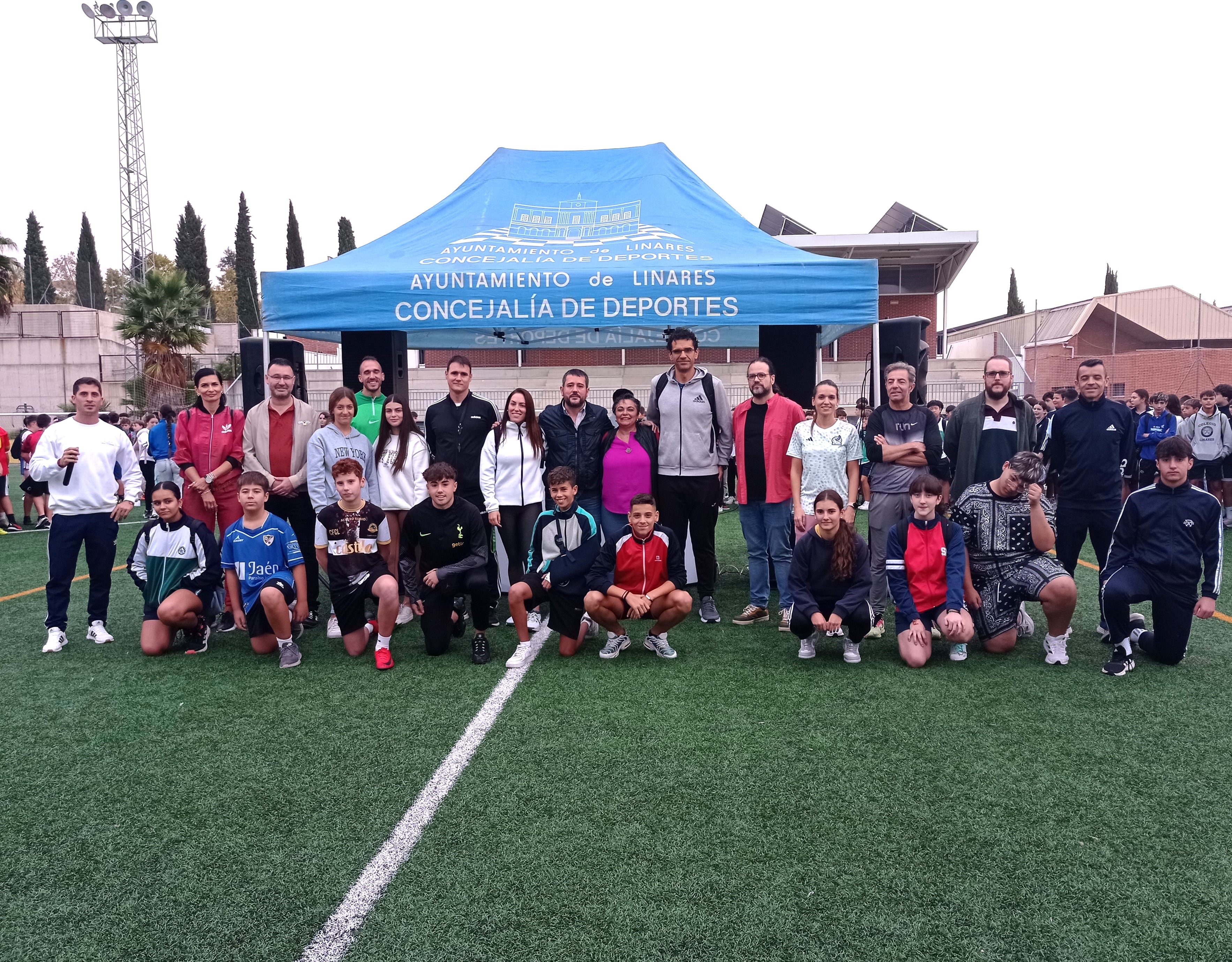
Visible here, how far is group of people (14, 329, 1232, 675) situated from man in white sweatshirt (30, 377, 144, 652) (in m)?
0.02

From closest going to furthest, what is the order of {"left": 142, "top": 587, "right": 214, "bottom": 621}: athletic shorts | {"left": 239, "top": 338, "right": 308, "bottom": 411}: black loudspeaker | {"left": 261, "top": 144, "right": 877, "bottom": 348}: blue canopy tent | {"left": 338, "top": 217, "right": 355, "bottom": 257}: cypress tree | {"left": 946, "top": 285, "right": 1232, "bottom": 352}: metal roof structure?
{"left": 142, "top": 587, "right": 214, "bottom": 621}: athletic shorts → {"left": 261, "top": 144, "right": 877, "bottom": 348}: blue canopy tent → {"left": 239, "top": 338, "right": 308, "bottom": 411}: black loudspeaker → {"left": 946, "top": 285, "right": 1232, "bottom": 352}: metal roof structure → {"left": 338, "top": 217, "right": 355, "bottom": 257}: cypress tree

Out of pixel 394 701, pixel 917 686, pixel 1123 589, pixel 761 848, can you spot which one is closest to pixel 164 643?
pixel 394 701

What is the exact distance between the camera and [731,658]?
5.00m

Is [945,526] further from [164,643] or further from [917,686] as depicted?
[164,643]

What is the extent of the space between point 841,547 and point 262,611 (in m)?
3.57

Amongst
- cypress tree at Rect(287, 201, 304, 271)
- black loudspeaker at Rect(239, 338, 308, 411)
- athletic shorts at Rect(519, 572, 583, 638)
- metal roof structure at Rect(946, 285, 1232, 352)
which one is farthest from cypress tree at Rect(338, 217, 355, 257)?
athletic shorts at Rect(519, 572, 583, 638)

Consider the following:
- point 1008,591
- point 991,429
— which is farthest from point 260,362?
point 1008,591

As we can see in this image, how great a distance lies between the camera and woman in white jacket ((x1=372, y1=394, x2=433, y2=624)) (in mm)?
5645

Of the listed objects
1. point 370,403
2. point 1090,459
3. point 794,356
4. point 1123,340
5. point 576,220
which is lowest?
point 1090,459

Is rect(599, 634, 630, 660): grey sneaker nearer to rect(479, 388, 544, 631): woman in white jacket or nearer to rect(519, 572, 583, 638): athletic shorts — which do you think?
rect(519, 572, 583, 638): athletic shorts

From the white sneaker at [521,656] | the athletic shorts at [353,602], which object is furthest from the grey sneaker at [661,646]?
the athletic shorts at [353,602]

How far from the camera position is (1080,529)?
5.41 m

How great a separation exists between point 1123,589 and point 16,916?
5.31m

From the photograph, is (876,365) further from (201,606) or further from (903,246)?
(903,246)
